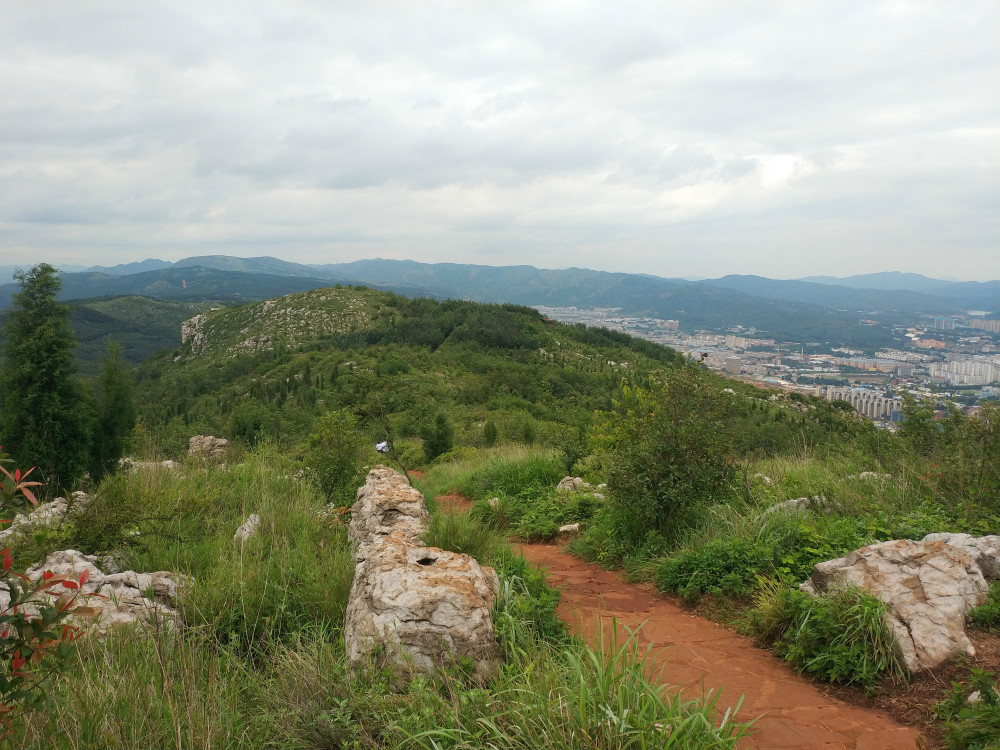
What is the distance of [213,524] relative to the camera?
578 centimetres

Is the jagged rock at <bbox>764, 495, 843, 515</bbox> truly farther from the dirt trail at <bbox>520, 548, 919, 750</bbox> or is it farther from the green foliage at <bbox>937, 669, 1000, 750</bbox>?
the green foliage at <bbox>937, 669, 1000, 750</bbox>

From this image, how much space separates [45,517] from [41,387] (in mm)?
8006

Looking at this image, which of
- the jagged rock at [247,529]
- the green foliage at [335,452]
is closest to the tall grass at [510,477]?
the green foliage at [335,452]

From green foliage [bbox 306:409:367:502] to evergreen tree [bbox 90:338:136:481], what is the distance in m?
11.0

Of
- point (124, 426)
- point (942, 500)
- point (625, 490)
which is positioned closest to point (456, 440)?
point (124, 426)

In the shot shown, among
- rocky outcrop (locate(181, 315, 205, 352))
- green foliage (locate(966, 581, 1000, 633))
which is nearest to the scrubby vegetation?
green foliage (locate(966, 581, 1000, 633))

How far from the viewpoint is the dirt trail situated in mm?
3086

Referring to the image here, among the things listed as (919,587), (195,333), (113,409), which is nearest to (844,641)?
(919,587)

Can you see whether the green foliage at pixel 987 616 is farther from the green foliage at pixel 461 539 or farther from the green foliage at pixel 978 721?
the green foliage at pixel 461 539

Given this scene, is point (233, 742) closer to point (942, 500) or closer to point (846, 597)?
point (846, 597)

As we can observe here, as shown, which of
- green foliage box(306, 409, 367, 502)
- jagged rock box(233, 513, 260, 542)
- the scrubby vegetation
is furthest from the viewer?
green foliage box(306, 409, 367, 502)

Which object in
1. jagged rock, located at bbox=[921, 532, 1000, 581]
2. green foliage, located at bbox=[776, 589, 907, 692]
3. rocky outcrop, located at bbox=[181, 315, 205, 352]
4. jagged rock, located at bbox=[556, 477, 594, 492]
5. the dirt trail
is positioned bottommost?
rocky outcrop, located at bbox=[181, 315, 205, 352]

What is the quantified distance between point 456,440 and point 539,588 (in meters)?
16.9

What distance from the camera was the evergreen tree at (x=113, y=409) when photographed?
1628 centimetres
